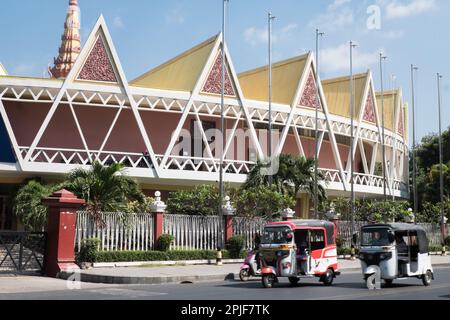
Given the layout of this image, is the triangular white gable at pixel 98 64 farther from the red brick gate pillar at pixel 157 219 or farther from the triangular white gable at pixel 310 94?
the triangular white gable at pixel 310 94

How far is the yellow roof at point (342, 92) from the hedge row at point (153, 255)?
77.4 feet

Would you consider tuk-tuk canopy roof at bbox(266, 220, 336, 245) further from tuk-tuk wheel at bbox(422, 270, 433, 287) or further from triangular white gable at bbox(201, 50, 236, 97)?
triangular white gable at bbox(201, 50, 236, 97)

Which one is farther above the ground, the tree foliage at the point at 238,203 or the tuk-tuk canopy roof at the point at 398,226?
the tree foliage at the point at 238,203

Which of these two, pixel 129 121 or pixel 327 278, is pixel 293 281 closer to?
pixel 327 278

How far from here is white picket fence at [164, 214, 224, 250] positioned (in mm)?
24047

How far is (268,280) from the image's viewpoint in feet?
52.5

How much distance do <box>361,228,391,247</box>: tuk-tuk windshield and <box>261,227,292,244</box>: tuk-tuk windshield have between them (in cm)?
211

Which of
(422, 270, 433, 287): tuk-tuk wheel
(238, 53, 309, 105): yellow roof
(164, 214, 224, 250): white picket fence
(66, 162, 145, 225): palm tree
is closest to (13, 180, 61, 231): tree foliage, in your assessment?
(66, 162, 145, 225): palm tree

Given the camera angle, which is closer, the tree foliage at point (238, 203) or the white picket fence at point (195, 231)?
the white picket fence at point (195, 231)

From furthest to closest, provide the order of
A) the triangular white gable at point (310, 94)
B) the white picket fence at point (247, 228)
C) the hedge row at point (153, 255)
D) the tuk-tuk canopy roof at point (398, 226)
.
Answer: the triangular white gable at point (310, 94) < the white picket fence at point (247, 228) < the hedge row at point (153, 255) < the tuk-tuk canopy roof at point (398, 226)

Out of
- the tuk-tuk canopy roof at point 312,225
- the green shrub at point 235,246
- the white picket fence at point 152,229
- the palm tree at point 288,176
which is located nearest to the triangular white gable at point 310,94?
the palm tree at point 288,176

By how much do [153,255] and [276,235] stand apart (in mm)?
7660

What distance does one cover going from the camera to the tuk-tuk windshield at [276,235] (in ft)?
53.5

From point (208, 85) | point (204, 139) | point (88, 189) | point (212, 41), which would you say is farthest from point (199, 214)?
point (212, 41)
